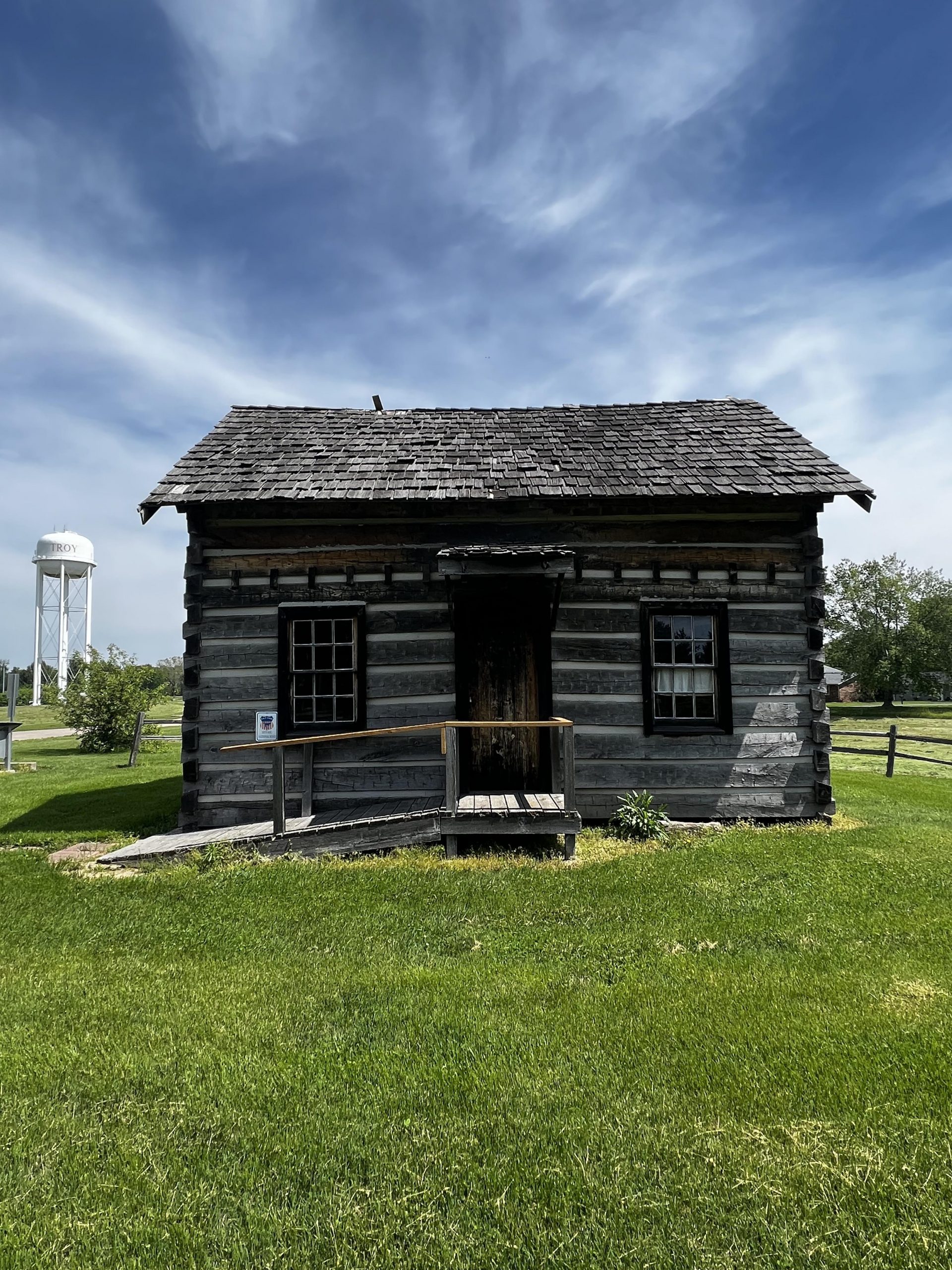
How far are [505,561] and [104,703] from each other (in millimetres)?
18006

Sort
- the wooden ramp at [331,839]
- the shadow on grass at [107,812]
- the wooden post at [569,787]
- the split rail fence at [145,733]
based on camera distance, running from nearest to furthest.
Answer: the wooden post at [569,787], the wooden ramp at [331,839], the shadow on grass at [107,812], the split rail fence at [145,733]

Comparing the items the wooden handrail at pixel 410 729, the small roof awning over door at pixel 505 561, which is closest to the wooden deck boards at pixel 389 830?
the wooden handrail at pixel 410 729

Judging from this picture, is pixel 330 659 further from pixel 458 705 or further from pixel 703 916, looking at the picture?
pixel 703 916

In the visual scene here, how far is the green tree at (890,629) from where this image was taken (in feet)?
160

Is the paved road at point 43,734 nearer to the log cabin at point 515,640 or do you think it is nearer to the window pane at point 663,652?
the log cabin at point 515,640

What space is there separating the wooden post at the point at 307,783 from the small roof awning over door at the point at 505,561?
2965mm

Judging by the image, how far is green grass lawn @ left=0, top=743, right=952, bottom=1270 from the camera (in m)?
2.41

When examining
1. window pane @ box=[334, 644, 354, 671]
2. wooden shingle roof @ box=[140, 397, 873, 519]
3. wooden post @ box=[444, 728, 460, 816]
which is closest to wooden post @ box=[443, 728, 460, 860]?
wooden post @ box=[444, 728, 460, 816]

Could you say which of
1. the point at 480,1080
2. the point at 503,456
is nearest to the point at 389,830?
the point at 480,1080

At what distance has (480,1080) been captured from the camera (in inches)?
130

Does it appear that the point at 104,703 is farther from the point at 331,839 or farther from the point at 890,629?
the point at 890,629

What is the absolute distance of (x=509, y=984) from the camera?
4352 millimetres

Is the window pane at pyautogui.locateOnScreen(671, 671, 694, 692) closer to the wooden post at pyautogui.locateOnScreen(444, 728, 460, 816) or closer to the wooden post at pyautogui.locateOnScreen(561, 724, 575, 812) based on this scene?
the wooden post at pyautogui.locateOnScreen(561, 724, 575, 812)

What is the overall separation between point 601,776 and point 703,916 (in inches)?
136
